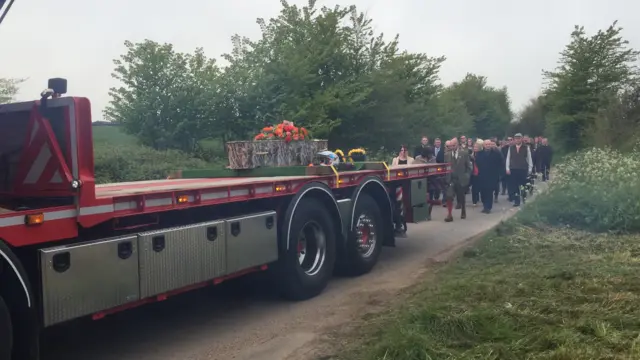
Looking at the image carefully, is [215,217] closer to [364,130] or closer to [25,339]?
[25,339]

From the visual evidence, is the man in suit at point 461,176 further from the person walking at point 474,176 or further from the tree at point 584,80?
the tree at point 584,80

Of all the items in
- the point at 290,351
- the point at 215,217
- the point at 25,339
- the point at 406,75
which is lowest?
the point at 290,351

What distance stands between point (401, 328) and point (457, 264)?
3.50 meters

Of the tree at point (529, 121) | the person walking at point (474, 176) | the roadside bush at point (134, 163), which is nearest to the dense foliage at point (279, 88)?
the roadside bush at point (134, 163)

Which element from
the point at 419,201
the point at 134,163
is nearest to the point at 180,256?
the point at 419,201

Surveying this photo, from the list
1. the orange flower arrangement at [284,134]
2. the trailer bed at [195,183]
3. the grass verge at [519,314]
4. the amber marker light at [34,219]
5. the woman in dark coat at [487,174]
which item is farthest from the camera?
the woman in dark coat at [487,174]

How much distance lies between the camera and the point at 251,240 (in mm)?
6980

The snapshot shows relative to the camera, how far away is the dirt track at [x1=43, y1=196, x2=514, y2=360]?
6070mm

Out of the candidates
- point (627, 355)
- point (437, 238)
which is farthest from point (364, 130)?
point (627, 355)

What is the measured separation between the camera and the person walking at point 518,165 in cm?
1730

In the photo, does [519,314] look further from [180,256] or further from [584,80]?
[584,80]

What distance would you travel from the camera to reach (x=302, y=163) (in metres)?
9.80

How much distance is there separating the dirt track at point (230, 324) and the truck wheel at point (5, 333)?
155 cm

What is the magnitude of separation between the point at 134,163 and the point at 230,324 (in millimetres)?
8309
